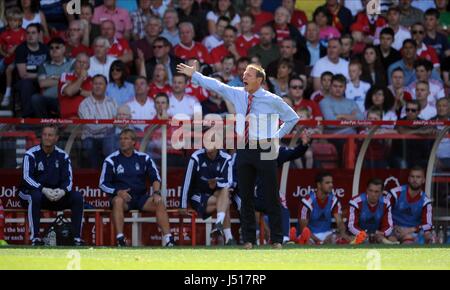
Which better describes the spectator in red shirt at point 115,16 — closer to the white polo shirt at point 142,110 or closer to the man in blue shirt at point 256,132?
the white polo shirt at point 142,110

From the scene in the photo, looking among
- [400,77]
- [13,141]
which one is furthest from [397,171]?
[13,141]

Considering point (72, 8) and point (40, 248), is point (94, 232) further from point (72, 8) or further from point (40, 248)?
point (72, 8)

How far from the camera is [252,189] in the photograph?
15.8 metres

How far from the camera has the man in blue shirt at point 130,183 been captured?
17094 mm

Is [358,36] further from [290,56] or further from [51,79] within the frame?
[51,79]

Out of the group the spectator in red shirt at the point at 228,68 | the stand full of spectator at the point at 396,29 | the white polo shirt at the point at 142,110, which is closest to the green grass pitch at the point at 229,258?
the white polo shirt at the point at 142,110

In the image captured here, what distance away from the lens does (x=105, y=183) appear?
17281mm

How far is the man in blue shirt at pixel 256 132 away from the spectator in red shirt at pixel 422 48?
7.23m

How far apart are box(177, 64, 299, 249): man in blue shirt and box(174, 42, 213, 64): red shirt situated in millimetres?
5274

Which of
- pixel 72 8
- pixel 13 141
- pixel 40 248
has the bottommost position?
pixel 40 248

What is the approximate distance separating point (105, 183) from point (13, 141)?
1.51m

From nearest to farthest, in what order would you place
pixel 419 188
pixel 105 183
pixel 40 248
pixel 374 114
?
pixel 40 248 < pixel 105 183 < pixel 419 188 < pixel 374 114

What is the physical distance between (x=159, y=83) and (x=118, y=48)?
113 cm

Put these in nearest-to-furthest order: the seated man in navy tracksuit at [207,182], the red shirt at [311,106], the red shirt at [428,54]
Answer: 1. the seated man in navy tracksuit at [207,182]
2. the red shirt at [311,106]
3. the red shirt at [428,54]
